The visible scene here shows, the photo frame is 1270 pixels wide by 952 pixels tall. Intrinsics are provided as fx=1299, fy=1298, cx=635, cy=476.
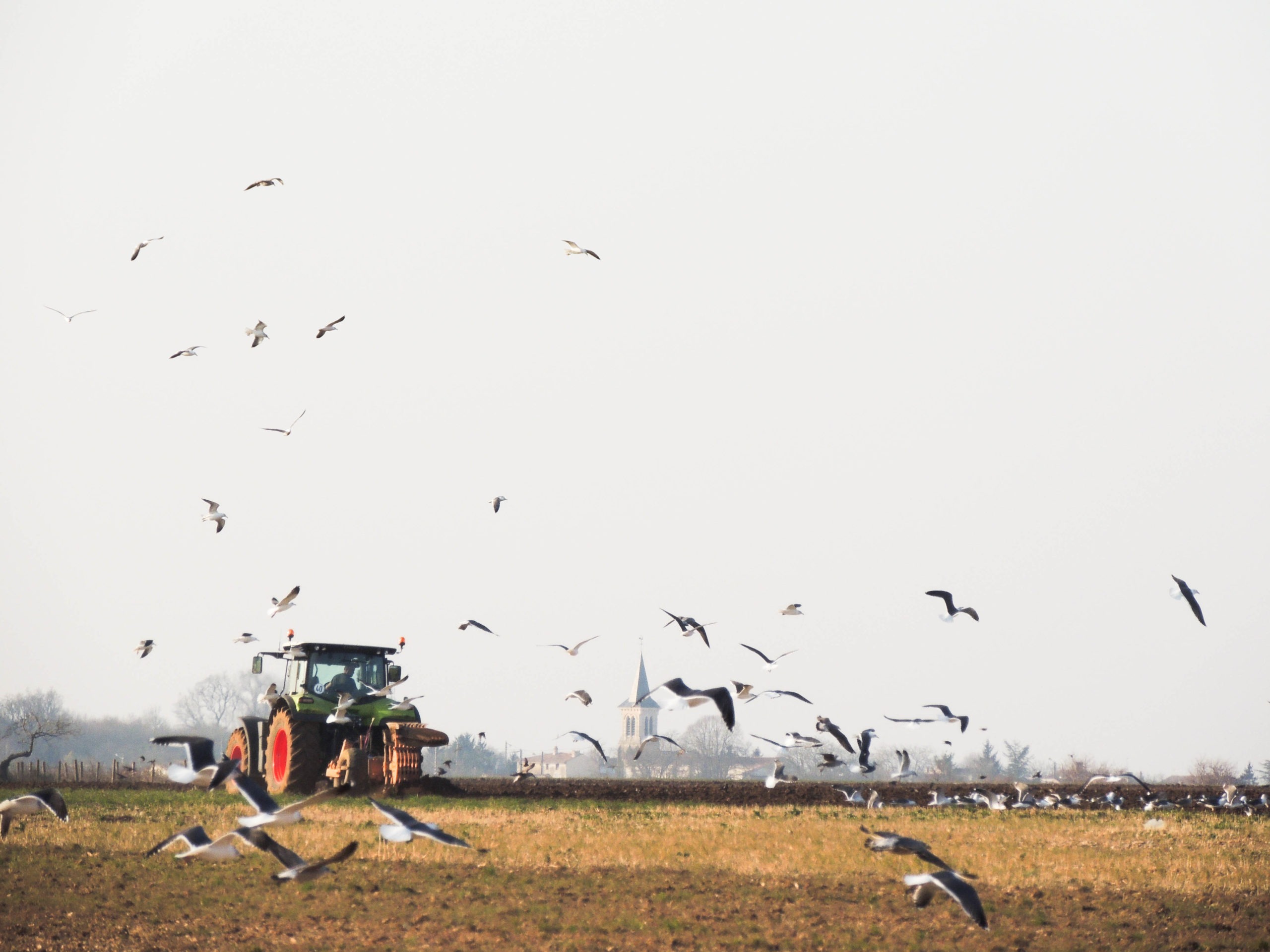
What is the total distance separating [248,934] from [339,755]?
1481 cm

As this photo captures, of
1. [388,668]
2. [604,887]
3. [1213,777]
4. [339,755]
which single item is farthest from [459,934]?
[1213,777]

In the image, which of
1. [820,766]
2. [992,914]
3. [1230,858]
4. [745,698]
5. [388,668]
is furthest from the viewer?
[388,668]

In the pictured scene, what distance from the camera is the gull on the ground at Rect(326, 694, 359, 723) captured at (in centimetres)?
2428

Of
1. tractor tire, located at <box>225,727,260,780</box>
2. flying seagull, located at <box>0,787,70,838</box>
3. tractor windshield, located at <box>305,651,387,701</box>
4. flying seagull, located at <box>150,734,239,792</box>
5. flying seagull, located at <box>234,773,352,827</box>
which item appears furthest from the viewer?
tractor tire, located at <box>225,727,260,780</box>

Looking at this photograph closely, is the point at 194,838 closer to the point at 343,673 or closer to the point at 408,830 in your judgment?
the point at 408,830

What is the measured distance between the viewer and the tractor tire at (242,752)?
30.3 m

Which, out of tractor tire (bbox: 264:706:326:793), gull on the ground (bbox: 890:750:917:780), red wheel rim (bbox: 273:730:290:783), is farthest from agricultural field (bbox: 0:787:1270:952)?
red wheel rim (bbox: 273:730:290:783)

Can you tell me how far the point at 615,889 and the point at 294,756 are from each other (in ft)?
44.2

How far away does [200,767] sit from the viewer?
1200cm

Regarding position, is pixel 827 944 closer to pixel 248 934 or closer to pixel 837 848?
pixel 248 934

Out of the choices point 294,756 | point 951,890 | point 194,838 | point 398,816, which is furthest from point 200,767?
point 294,756

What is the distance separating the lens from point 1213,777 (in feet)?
372

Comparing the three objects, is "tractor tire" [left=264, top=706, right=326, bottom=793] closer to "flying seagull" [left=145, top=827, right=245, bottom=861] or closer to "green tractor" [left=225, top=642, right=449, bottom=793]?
"green tractor" [left=225, top=642, right=449, bottom=793]

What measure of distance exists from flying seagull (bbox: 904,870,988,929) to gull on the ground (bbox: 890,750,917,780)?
12568mm
